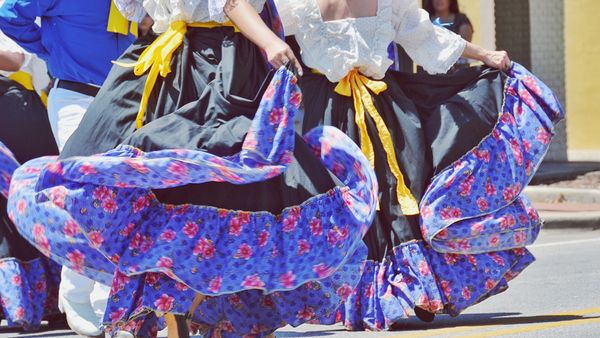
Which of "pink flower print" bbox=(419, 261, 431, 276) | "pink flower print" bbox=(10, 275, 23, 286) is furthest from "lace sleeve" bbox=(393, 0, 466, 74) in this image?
"pink flower print" bbox=(10, 275, 23, 286)

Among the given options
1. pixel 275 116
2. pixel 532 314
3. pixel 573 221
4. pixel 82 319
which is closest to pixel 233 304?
pixel 275 116

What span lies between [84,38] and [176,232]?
7.11 ft

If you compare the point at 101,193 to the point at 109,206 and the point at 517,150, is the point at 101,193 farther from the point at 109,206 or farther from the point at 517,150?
the point at 517,150

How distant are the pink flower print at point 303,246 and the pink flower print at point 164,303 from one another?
1.54 ft

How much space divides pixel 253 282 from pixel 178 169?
18.2 inches

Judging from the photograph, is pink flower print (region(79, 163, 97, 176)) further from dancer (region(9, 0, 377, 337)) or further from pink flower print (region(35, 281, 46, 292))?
pink flower print (region(35, 281, 46, 292))

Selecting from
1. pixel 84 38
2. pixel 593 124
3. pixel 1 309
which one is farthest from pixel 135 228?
pixel 593 124

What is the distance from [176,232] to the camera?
5.46 metres

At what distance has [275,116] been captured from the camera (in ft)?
18.2

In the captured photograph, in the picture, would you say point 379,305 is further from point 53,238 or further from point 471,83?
point 53,238

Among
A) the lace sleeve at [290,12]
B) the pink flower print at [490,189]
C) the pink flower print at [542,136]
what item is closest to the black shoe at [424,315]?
the pink flower print at [490,189]

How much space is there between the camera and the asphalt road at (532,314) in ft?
23.3

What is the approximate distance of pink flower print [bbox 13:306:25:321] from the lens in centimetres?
768

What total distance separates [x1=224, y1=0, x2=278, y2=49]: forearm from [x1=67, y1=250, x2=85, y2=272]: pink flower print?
3.17 feet
